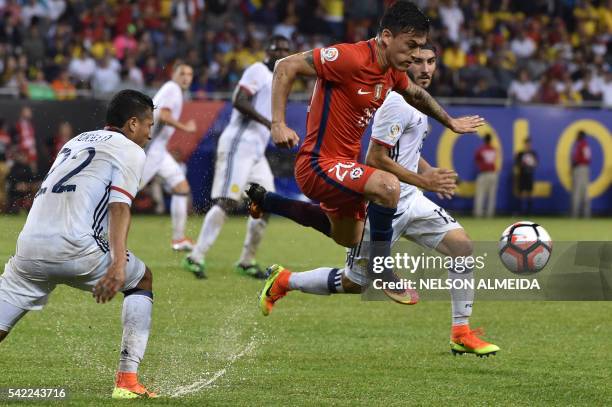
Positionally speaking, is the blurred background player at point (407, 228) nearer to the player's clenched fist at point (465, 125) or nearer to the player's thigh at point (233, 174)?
the player's clenched fist at point (465, 125)

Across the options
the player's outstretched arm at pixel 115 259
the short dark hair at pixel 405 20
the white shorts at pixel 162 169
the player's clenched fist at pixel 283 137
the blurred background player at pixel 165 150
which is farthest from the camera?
the white shorts at pixel 162 169

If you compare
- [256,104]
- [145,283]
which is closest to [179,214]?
[256,104]

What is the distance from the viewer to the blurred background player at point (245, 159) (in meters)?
13.0

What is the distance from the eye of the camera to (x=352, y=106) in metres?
7.80

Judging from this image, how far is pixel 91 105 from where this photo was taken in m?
21.2

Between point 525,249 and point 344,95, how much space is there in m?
1.98

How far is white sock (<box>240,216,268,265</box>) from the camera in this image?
13133 millimetres

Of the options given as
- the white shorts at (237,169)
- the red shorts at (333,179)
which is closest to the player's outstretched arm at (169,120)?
the white shorts at (237,169)

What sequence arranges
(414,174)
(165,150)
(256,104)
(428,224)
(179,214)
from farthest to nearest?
(179,214) < (165,150) < (256,104) < (428,224) < (414,174)

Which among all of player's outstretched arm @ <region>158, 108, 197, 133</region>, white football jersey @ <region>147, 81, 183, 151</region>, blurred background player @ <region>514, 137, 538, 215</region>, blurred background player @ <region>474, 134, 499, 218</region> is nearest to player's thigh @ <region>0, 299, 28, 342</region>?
player's outstretched arm @ <region>158, 108, 197, 133</region>

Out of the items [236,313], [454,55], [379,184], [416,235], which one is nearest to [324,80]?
[379,184]

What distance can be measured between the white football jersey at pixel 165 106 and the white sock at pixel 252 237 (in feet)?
7.80

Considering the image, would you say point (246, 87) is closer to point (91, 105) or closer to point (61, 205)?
point (61, 205)

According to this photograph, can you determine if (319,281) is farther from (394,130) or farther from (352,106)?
(352,106)
